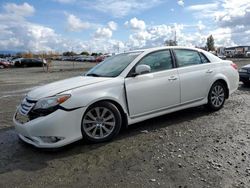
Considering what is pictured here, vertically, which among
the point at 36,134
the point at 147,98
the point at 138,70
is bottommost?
the point at 36,134

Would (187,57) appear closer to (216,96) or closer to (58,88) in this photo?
(216,96)

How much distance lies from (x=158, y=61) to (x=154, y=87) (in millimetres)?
626

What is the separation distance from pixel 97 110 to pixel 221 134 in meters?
2.17

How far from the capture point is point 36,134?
4.17 meters

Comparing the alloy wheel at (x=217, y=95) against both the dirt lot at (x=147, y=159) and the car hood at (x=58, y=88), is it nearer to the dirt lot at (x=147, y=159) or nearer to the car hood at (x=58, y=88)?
the dirt lot at (x=147, y=159)

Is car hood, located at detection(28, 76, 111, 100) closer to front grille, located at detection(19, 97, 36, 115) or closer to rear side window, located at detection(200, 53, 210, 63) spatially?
front grille, located at detection(19, 97, 36, 115)

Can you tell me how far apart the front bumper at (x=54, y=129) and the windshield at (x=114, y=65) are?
3.75ft

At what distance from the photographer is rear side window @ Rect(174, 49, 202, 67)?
5751 millimetres

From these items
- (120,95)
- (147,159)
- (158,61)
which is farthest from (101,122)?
(158,61)

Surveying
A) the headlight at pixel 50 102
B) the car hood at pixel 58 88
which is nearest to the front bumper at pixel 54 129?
the headlight at pixel 50 102

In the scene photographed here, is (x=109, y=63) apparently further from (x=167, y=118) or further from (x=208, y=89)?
(x=208, y=89)

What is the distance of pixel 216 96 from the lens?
632 cm

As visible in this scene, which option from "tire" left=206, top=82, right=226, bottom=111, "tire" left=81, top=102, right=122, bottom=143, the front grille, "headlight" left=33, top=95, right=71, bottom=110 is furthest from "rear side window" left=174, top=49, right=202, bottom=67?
the front grille

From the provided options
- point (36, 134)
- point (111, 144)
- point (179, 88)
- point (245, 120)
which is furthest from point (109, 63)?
point (245, 120)
